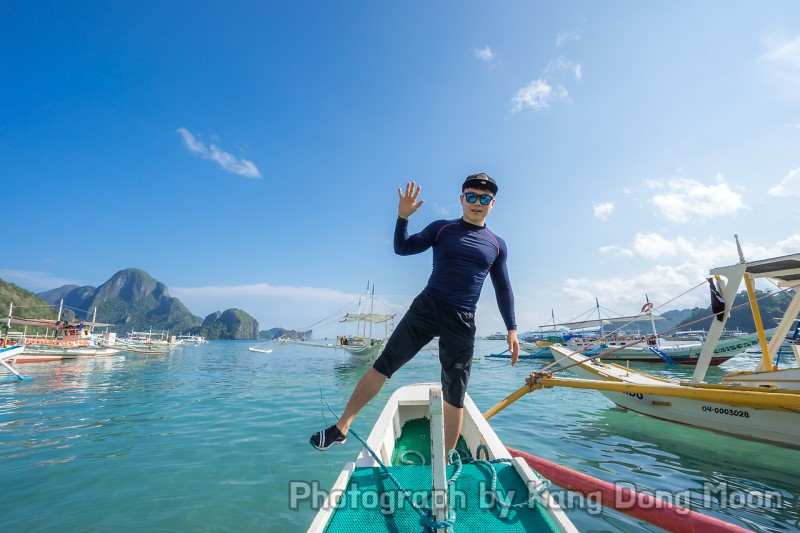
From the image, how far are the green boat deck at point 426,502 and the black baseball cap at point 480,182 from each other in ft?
7.43

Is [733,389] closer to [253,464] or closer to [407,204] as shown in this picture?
[407,204]

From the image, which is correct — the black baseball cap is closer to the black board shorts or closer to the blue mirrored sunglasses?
the blue mirrored sunglasses

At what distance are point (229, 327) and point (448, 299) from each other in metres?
211

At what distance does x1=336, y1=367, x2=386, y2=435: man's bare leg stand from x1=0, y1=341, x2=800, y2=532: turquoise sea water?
2099 mm

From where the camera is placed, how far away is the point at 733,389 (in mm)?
5230

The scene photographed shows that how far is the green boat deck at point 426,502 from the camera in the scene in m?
1.82

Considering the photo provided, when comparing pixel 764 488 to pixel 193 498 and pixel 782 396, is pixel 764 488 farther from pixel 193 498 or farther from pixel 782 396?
pixel 193 498

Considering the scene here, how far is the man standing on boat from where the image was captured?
274 centimetres

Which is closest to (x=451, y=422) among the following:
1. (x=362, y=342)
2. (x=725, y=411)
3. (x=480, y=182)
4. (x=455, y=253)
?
(x=455, y=253)

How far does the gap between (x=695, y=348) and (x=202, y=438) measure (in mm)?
34801

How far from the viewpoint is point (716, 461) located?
568 centimetres

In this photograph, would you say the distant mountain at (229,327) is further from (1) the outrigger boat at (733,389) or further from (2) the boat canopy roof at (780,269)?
(2) the boat canopy roof at (780,269)

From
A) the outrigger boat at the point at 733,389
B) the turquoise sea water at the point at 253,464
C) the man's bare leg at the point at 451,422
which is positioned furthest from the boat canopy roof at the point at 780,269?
the man's bare leg at the point at 451,422

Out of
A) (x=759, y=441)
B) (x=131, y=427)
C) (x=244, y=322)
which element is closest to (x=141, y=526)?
(x=131, y=427)
